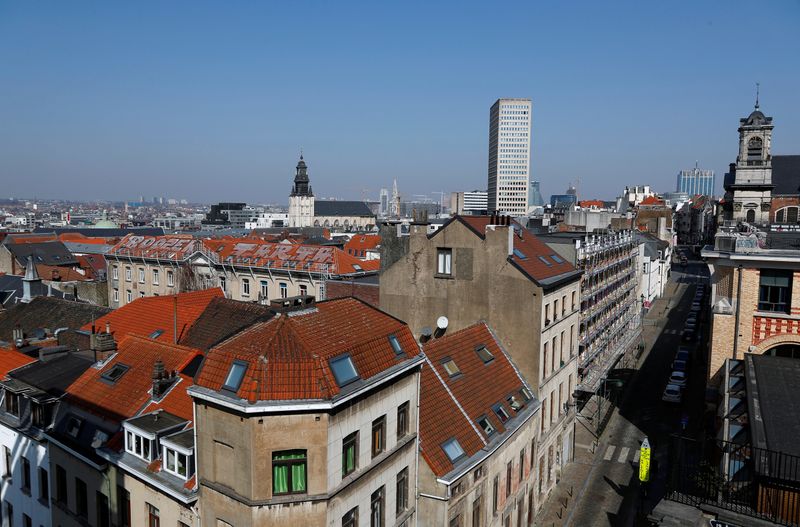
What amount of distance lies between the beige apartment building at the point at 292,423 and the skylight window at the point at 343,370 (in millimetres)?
33

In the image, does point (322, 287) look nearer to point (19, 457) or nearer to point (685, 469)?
point (19, 457)

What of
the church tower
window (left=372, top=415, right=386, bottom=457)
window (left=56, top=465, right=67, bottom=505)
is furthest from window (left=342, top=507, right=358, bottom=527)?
the church tower

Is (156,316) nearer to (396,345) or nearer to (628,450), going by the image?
(396,345)

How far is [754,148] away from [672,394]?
44.9 meters

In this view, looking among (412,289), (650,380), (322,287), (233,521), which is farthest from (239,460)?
(650,380)

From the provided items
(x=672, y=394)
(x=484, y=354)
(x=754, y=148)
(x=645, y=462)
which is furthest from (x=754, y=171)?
(x=484, y=354)

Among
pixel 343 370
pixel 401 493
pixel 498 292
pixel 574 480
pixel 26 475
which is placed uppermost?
pixel 498 292

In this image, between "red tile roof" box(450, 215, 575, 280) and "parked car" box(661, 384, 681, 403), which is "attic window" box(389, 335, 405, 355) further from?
"parked car" box(661, 384, 681, 403)

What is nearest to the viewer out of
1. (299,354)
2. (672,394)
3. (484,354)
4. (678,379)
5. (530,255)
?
(299,354)

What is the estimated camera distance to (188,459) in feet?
60.5

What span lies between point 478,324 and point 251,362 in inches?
672

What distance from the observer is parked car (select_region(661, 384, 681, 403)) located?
45.7 metres

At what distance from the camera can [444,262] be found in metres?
31.9

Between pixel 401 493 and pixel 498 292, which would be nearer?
pixel 401 493
